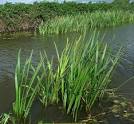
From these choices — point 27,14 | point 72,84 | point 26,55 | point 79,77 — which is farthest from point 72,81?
point 27,14

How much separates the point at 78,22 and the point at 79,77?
13228 millimetres

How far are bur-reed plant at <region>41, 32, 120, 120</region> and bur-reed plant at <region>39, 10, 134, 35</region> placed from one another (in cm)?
999

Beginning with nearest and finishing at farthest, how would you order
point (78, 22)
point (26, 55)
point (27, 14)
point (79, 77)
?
point (79, 77) → point (26, 55) → point (78, 22) → point (27, 14)

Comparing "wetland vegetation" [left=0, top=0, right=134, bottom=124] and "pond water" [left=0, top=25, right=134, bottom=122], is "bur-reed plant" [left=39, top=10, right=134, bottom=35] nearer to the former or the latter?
"pond water" [left=0, top=25, right=134, bottom=122]

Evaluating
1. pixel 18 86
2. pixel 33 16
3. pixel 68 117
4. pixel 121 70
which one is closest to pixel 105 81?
pixel 68 117

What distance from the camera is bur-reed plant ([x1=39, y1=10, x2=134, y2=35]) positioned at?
1731 centimetres

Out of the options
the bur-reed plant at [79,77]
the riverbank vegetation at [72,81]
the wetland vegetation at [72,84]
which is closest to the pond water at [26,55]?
the wetland vegetation at [72,84]

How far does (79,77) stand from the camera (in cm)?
520

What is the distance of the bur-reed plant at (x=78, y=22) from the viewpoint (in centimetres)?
1731

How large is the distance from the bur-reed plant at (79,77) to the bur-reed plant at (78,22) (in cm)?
999

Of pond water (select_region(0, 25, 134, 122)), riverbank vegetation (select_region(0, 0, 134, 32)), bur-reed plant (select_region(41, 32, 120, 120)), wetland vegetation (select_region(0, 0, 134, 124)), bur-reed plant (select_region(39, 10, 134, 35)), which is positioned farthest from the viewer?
riverbank vegetation (select_region(0, 0, 134, 32))

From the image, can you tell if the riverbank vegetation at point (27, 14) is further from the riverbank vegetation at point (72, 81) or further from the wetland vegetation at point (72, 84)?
the riverbank vegetation at point (72, 81)

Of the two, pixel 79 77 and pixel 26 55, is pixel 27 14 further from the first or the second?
pixel 79 77

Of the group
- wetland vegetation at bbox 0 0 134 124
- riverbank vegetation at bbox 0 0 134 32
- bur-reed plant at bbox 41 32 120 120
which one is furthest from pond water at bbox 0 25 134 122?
riverbank vegetation at bbox 0 0 134 32
